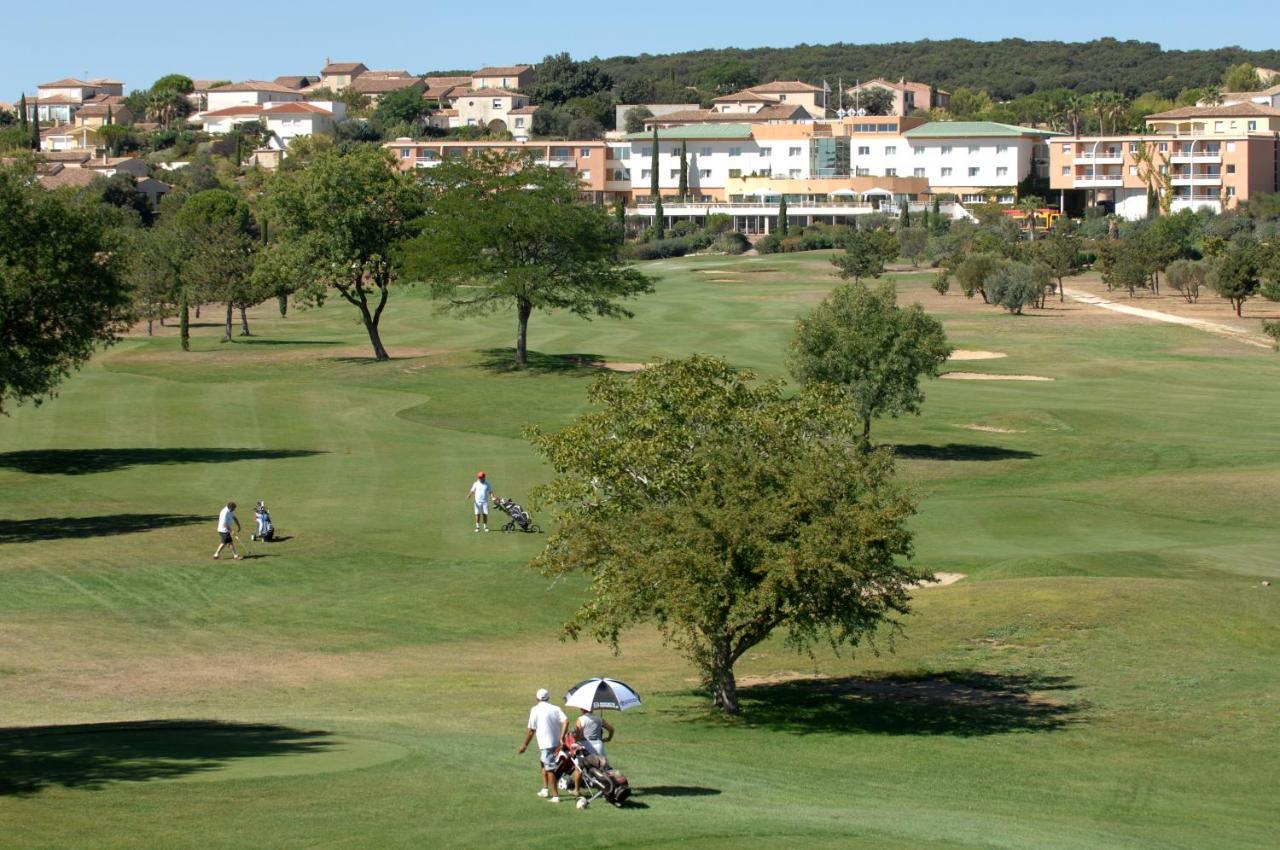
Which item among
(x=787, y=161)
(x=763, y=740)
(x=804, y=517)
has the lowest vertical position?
(x=763, y=740)

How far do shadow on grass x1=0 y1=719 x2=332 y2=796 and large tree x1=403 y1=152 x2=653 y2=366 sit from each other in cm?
5528

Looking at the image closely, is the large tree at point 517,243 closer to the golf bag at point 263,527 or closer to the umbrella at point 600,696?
the golf bag at point 263,527

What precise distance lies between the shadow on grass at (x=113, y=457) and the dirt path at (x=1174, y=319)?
5913cm

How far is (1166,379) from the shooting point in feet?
263

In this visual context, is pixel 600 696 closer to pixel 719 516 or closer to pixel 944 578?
pixel 719 516

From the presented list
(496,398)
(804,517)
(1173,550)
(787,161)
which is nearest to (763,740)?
(804,517)

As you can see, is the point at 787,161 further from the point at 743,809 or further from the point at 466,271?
the point at 743,809

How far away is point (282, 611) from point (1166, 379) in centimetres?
5619

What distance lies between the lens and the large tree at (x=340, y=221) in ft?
261

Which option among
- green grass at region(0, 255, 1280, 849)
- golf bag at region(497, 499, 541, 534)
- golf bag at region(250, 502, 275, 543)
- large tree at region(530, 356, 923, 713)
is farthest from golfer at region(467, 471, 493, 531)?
large tree at region(530, 356, 923, 713)

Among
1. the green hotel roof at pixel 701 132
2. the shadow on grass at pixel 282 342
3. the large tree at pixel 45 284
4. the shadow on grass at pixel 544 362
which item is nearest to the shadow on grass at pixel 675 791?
the large tree at pixel 45 284

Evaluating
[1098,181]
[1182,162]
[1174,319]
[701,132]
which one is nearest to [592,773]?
[1174,319]

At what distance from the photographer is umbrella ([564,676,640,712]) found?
21.1 metres

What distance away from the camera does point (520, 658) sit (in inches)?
1233
